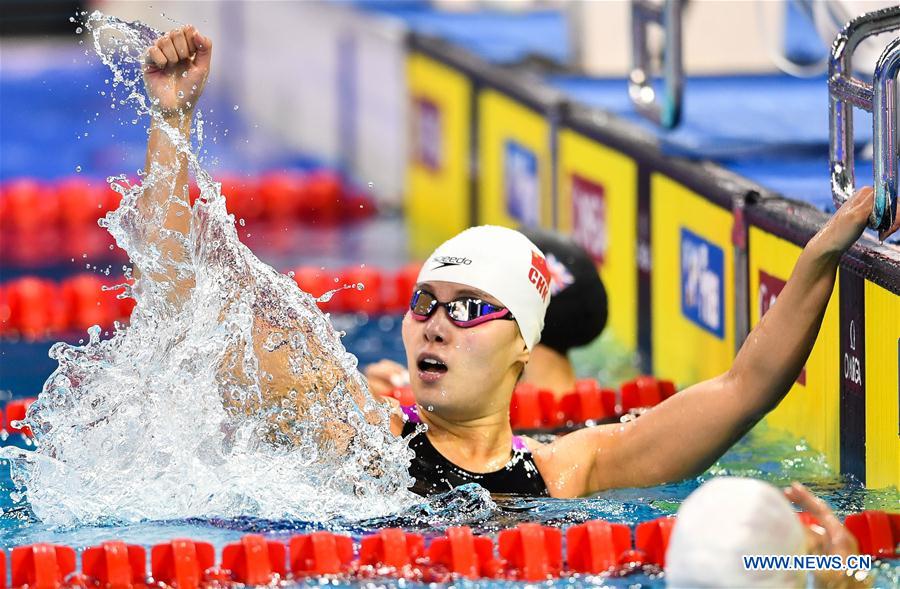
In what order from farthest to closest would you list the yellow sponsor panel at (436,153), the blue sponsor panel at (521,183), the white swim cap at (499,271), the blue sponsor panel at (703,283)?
1. the yellow sponsor panel at (436,153)
2. the blue sponsor panel at (521,183)
3. the blue sponsor panel at (703,283)
4. the white swim cap at (499,271)

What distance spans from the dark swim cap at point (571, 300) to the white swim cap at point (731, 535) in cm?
210

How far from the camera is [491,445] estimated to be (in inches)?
129

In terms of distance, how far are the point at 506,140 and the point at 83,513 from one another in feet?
12.3

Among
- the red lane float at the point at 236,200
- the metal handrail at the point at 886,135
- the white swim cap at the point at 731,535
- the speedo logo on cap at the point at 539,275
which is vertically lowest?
the red lane float at the point at 236,200

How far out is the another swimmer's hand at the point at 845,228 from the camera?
2.97 m

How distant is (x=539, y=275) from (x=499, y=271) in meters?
0.12

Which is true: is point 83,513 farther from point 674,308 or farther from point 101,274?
point 101,274

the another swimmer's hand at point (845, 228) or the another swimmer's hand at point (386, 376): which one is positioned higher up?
the another swimmer's hand at point (845, 228)

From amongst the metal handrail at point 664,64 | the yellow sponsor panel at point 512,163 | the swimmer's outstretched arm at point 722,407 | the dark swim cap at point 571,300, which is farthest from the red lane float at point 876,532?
the yellow sponsor panel at point 512,163

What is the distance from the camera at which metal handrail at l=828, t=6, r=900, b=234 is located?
122 inches

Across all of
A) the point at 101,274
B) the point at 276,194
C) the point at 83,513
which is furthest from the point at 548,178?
the point at 83,513

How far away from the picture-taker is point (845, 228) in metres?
2.98

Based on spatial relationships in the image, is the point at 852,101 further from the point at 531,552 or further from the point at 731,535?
the point at 731,535

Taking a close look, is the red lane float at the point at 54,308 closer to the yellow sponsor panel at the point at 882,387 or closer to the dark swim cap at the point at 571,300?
the dark swim cap at the point at 571,300
